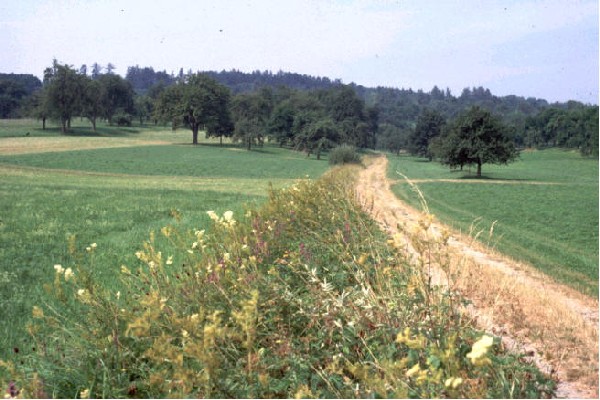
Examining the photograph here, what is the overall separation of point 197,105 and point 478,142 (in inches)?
1978

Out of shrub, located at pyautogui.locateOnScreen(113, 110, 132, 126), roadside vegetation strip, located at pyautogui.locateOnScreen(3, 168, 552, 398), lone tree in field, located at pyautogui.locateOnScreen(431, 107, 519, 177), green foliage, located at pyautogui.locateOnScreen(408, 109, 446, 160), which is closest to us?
roadside vegetation strip, located at pyautogui.locateOnScreen(3, 168, 552, 398)

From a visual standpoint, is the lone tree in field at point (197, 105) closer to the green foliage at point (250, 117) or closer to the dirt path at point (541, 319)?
the green foliage at point (250, 117)

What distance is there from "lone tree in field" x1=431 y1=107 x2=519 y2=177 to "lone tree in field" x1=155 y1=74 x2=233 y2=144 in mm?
46765

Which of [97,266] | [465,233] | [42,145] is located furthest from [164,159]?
[97,266]

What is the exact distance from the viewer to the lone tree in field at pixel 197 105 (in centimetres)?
8200

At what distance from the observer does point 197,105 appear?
268ft

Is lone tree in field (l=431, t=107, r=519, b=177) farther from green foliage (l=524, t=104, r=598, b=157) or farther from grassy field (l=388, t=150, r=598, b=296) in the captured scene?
green foliage (l=524, t=104, r=598, b=157)

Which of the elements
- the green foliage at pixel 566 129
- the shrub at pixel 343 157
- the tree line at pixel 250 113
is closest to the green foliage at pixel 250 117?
the tree line at pixel 250 113

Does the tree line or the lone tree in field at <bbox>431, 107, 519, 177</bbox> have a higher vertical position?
the tree line

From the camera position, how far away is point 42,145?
65.1 m

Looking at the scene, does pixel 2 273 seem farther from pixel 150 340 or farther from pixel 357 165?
pixel 357 165

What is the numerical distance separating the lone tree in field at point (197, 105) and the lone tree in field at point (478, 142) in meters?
46.8

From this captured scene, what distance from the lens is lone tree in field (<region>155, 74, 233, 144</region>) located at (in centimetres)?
8200

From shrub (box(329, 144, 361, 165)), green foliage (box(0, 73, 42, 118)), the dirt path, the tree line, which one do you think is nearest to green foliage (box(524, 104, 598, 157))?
the tree line
